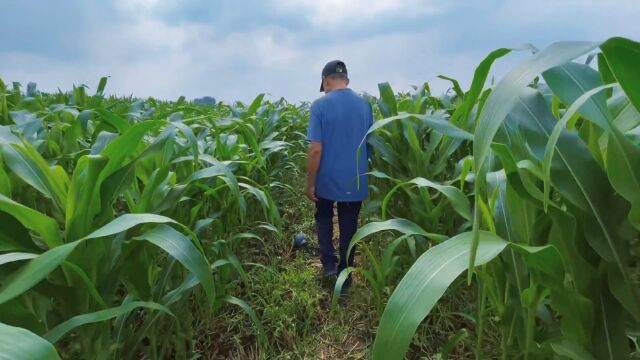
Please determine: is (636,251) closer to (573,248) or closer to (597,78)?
(573,248)

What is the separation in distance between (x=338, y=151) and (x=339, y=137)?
0.09m

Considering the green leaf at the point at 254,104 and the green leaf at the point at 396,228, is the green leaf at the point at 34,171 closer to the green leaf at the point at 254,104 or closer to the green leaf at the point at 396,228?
the green leaf at the point at 396,228

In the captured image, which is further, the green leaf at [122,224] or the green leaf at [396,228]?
the green leaf at [396,228]

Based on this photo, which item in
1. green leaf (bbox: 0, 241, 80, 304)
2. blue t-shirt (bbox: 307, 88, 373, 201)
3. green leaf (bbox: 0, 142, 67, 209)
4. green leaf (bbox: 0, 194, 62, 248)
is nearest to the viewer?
green leaf (bbox: 0, 241, 80, 304)

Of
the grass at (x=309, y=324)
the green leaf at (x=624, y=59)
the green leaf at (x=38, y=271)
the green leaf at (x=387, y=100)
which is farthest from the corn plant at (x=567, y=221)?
the green leaf at (x=387, y=100)

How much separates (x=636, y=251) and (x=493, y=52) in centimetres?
50

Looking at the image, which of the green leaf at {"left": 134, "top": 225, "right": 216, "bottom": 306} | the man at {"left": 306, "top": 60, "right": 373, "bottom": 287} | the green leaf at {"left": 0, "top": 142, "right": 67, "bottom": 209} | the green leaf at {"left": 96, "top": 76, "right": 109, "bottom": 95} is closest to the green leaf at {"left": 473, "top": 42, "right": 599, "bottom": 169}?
the green leaf at {"left": 134, "top": 225, "right": 216, "bottom": 306}

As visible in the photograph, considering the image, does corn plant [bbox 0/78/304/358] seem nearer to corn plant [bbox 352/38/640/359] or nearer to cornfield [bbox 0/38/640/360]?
cornfield [bbox 0/38/640/360]

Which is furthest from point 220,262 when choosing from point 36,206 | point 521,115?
point 521,115

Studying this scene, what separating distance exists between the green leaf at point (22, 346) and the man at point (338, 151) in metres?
2.24

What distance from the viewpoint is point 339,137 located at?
2859mm

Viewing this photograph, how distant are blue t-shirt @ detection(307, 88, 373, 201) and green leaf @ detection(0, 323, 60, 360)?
7.51 feet

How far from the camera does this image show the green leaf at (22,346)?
1.92 feet

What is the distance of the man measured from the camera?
112 inches
